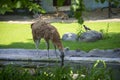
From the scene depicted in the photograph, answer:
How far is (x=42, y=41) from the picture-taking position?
1415cm

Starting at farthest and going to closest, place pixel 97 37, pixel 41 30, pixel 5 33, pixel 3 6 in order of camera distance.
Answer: pixel 5 33, pixel 97 37, pixel 41 30, pixel 3 6

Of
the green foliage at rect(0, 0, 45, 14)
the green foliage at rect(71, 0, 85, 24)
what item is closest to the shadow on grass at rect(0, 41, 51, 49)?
the green foliage at rect(0, 0, 45, 14)

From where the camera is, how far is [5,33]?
54.2ft

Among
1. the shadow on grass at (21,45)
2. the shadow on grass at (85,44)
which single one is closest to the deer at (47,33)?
the shadow on grass at (85,44)

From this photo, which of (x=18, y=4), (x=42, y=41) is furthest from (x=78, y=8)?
(x=42, y=41)

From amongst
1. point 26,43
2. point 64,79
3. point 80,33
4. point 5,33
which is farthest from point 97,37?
point 64,79

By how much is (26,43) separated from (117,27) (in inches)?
204

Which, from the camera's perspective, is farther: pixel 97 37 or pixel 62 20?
pixel 62 20

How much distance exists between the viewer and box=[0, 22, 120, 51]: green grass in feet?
42.8

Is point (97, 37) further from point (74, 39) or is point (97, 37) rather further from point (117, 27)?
point (117, 27)

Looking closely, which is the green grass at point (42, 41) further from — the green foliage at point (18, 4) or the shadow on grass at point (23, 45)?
the green foliage at point (18, 4)

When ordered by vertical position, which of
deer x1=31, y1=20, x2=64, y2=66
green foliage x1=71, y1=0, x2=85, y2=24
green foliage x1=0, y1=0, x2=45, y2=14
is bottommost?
deer x1=31, y1=20, x2=64, y2=66

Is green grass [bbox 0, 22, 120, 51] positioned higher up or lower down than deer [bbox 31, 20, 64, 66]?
lower down

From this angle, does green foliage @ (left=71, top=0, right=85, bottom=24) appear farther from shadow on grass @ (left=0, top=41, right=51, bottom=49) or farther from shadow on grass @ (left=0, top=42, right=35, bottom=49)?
shadow on grass @ (left=0, top=42, right=35, bottom=49)
